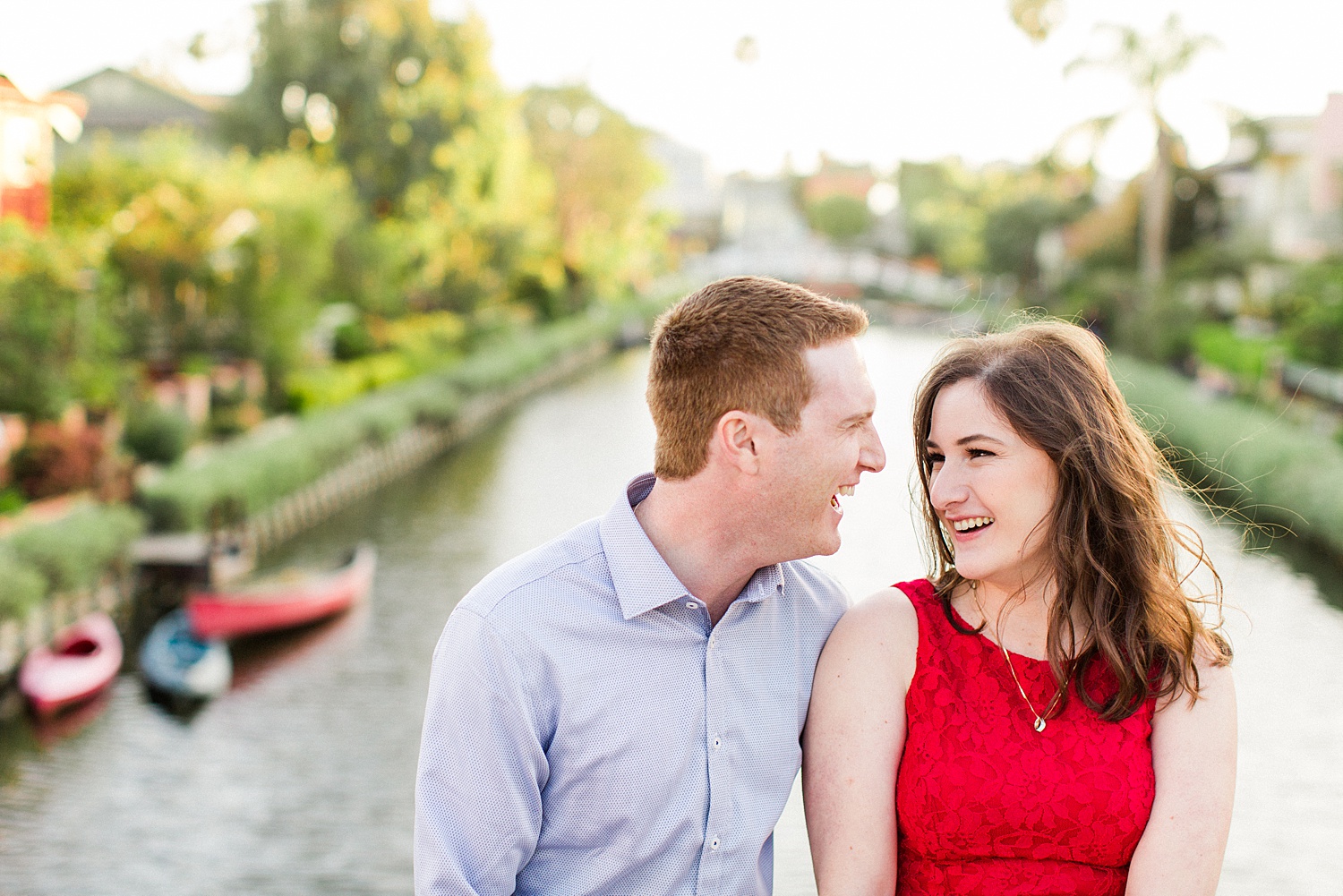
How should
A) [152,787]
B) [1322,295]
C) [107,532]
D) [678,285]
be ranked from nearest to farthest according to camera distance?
[152,787], [107,532], [1322,295], [678,285]

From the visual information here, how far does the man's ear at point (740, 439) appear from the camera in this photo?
7.29 feet

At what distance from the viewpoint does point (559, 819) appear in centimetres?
213

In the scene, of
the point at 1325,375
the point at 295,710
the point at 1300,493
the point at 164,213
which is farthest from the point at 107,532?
the point at 1325,375

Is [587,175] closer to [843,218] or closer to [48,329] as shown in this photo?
[843,218]

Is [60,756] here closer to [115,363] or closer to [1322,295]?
[115,363]

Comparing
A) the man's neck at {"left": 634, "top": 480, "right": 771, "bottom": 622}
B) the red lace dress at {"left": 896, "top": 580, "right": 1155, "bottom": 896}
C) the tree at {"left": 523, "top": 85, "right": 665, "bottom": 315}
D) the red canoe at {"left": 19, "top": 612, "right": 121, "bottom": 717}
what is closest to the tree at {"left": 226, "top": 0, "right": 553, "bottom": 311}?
the tree at {"left": 523, "top": 85, "right": 665, "bottom": 315}

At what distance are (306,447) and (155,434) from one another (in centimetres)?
353

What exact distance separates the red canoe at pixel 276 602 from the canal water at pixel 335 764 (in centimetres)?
30

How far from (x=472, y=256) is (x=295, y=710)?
80.7 feet

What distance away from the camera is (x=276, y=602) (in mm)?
15969

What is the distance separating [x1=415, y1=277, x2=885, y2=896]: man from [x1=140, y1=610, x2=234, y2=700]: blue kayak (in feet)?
42.6

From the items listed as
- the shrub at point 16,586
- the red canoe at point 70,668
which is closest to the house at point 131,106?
the shrub at point 16,586

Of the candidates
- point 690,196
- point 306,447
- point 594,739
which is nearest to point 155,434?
point 306,447

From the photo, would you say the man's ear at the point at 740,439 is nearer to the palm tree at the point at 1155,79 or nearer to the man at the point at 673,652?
the man at the point at 673,652
